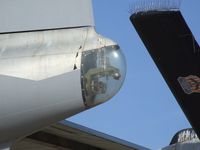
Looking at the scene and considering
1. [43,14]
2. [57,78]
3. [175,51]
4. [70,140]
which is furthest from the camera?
[175,51]

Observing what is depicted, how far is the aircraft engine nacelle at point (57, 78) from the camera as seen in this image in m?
4.20

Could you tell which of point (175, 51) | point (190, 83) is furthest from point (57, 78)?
point (175, 51)

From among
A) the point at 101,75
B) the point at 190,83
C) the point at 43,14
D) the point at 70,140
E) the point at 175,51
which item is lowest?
the point at 70,140

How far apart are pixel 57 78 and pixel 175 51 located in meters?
15.2

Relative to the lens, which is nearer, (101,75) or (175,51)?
(101,75)

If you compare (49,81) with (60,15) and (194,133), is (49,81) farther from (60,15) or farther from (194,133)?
(194,133)

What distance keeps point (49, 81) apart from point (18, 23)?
68cm

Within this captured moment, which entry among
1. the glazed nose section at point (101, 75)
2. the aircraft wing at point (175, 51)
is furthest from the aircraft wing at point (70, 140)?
the glazed nose section at point (101, 75)

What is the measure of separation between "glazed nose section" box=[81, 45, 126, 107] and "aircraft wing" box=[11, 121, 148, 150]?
22.1 ft

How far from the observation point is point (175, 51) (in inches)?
749

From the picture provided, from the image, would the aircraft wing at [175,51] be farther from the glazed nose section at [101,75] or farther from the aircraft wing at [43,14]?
the glazed nose section at [101,75]

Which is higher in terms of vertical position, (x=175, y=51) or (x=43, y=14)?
(x=43, y=14)

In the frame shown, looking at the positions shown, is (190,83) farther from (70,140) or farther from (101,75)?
(101,75)

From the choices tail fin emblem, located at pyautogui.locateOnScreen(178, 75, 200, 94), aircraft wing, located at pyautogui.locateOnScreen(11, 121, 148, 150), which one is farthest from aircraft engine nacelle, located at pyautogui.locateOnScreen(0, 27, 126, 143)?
tail fin emblem, located at pyautogui.locateOnScreen(178, 75, 200, 94)
